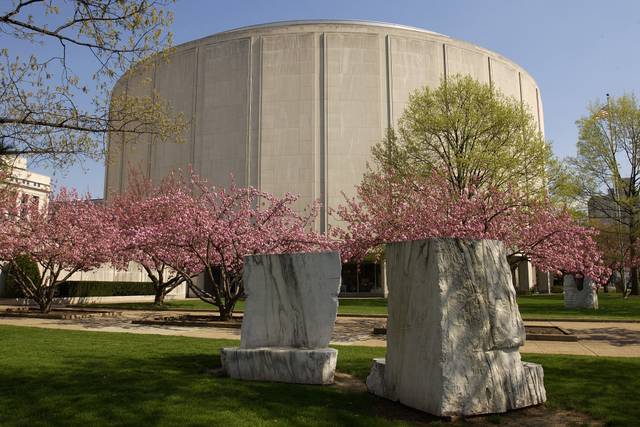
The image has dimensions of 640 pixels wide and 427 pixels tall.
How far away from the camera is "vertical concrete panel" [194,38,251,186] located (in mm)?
44375

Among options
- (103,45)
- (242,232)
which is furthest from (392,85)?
(103,45)

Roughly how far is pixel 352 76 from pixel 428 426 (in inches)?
1606

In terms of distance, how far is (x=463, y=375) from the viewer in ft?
19.9

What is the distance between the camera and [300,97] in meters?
43.8

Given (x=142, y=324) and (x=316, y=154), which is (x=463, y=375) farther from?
(x=316, y=154)

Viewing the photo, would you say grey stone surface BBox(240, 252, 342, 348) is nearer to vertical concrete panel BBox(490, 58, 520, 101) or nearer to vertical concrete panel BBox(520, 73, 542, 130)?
vertical concrete panel BBox(490, 58, 520, 101)

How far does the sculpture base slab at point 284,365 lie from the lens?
7.98m

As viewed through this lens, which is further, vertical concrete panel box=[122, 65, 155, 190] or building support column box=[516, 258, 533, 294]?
building support column box=[516, 258, 533, 294]

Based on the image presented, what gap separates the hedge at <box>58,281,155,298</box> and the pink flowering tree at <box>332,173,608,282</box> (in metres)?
17.5

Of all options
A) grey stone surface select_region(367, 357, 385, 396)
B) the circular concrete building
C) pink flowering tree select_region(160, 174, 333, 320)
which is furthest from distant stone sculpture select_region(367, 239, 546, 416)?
the circular concrete building

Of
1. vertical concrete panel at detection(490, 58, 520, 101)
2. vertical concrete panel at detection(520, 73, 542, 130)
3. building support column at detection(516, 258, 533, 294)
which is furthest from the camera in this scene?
vertical concrete panel at detection(520, 73, 542, 130)

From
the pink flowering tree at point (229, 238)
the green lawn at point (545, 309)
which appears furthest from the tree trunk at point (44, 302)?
the pink flowering tree at point (229, 238)

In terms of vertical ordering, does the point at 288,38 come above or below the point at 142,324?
above

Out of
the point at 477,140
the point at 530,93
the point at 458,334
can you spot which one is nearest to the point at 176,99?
the point at 477,140
